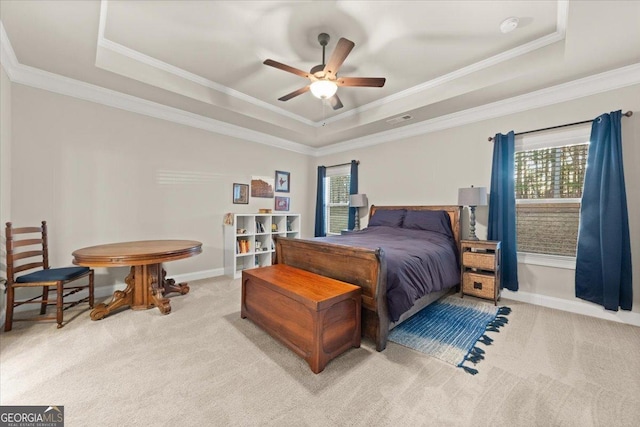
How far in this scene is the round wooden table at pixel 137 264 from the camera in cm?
236

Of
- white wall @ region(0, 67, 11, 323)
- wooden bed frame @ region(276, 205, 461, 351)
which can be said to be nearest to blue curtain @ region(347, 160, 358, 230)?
wooden bed frame @ region(276, 205, 461, 351)

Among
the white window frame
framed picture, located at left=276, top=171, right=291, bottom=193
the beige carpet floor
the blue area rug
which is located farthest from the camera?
framed picture, located at left=276, top=171, right=291, bottom=193

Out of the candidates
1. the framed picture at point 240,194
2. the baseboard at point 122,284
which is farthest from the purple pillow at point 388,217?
the baseboard at point 122,284

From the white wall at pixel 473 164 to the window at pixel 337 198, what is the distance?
11.9 inches

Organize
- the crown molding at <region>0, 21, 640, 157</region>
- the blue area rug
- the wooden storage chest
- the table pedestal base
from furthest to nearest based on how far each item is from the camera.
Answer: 1. the table pedestal base
2. the crown molding at <region>0, 21, 640, 157</region>
3. the blue area rug
4. the wooden storage chest

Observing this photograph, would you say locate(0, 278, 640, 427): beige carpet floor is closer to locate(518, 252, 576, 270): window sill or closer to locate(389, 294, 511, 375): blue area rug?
locate(389, 294, 511, 375): blue area rug

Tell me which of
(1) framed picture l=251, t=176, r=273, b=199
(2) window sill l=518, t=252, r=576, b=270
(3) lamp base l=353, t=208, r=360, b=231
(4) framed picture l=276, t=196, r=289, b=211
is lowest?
(2) window sill l=518, t=252, r=576, b=270

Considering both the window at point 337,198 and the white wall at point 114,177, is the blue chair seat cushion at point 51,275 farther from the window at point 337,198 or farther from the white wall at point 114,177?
the window at point 337,198

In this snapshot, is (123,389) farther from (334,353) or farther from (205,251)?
(205,251)

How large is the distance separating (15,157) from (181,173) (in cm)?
164

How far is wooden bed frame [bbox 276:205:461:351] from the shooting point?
2039 mm

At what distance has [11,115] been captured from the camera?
273cm

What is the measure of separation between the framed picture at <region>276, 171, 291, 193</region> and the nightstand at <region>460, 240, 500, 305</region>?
11.3ft

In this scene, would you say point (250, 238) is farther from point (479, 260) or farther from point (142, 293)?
point (479, 260)
